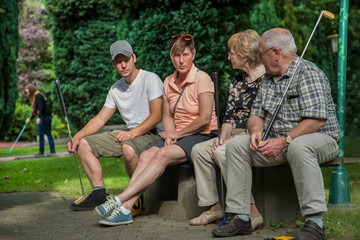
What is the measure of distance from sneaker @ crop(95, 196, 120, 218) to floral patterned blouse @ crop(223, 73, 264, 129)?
1185mm

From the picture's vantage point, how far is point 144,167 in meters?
4.49

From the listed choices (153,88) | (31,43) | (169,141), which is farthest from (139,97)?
(31,43)

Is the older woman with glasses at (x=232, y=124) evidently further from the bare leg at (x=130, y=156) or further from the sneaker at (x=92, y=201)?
the sneaker at (x=92, y=201)

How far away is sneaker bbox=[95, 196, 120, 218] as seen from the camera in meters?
4.19

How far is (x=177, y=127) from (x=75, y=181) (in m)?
3.23

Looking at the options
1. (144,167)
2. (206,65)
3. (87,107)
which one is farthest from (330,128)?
(87,107)

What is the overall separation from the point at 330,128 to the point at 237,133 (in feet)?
2.90

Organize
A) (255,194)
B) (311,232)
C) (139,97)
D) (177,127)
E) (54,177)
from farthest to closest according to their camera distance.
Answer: (54,177) → (139,97) → (177,127) → (255,194) → (311,232)

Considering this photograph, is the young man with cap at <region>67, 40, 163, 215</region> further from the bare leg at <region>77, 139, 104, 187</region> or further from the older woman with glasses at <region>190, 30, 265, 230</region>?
the older woman with glasses at <region>190, 30, 265, 230</region>

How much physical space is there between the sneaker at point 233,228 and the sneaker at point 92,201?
5.19 feet

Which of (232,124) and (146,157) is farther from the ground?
(232,124)

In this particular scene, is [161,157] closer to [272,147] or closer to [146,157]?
[146,157]

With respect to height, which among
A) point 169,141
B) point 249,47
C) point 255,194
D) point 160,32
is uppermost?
point 160,32

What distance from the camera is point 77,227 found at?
4344 millimetres
